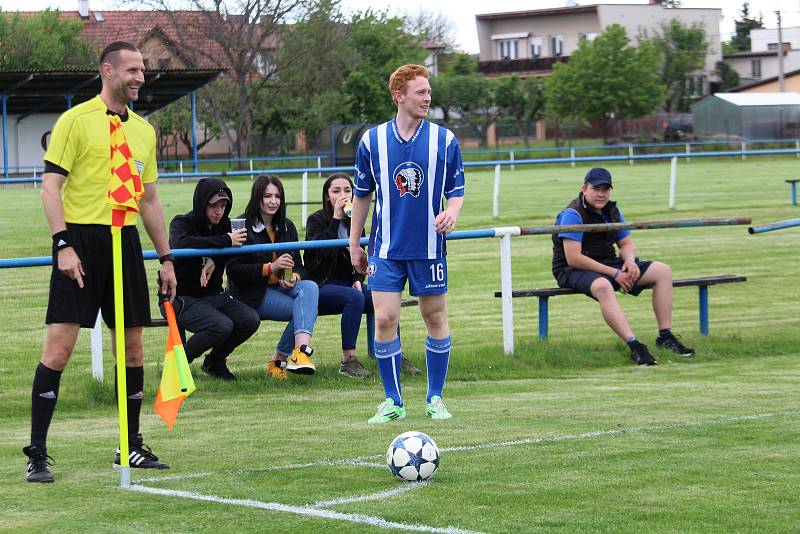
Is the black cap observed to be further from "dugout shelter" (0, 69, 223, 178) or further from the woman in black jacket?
"dugout shelter" (0, 69, 223, 178)

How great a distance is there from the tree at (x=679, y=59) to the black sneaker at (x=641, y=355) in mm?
69802

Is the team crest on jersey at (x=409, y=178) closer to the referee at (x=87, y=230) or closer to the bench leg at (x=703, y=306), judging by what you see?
the referee at (x=87, y=230)

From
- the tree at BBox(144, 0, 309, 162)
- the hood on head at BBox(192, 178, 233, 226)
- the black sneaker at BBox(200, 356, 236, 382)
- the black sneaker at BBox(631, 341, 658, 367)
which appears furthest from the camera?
the tree at BBox(144, 0, 309, 162)

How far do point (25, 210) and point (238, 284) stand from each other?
64.3ft

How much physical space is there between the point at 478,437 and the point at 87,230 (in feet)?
7.69

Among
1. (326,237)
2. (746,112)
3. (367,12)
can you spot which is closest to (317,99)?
(367,12)

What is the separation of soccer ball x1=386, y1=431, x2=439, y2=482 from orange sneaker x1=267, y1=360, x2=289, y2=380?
3.62 m

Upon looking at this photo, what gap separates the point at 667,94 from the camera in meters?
77.8

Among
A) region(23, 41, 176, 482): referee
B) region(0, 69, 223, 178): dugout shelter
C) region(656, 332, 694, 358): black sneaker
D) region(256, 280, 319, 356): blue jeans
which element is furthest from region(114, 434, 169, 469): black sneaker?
region(0, 69, 223, 178): dugout shelter

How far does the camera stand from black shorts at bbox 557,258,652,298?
10695 millimetres

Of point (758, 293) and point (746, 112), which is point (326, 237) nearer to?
point (758, 293)

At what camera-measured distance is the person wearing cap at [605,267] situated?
10.6 metres

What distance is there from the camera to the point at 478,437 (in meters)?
7.04

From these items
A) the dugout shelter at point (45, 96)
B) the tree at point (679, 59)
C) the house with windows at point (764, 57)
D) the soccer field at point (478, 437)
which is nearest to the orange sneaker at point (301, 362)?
the soccer field at point (478, 437)
